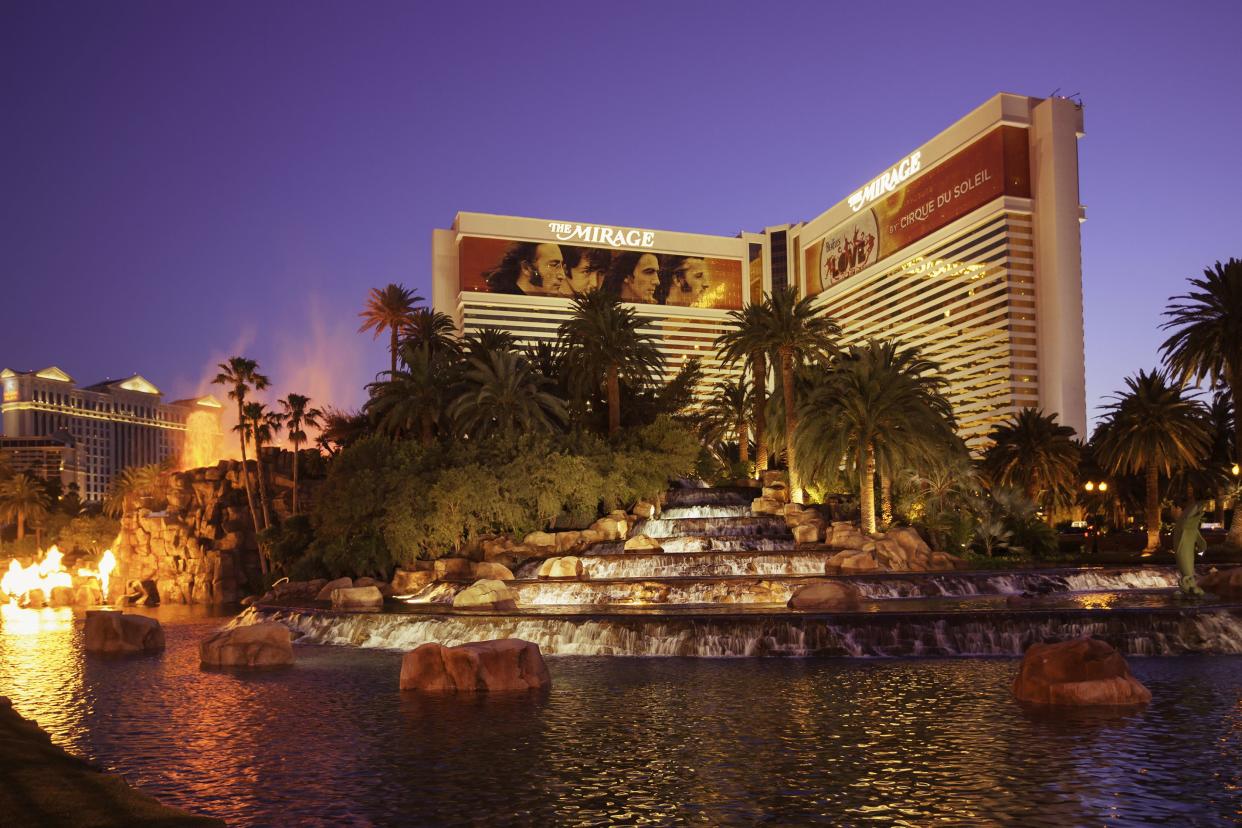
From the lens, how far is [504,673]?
18.0 m

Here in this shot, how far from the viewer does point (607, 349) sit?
61.2 meters

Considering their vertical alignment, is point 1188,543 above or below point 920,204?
below

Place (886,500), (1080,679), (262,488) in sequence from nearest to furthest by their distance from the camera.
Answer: (1080,679) → (886,500) → (262,488)

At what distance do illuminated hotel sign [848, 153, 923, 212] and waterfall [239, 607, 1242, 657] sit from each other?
13139cm

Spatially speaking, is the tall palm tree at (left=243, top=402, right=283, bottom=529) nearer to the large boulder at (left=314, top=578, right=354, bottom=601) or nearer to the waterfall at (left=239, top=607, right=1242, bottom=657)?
the large boulder at (left=314, top=578, right=354, bottom=601)

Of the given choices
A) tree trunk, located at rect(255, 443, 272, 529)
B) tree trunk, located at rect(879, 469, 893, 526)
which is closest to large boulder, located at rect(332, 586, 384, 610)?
tree trunk, located at rect(879, 469, 893, 526)

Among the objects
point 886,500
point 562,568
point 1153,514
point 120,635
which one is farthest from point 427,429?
point 1153,514

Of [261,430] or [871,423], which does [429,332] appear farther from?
[871,423]

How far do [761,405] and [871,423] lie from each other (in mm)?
17887

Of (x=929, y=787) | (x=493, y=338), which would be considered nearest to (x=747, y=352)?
(x=493, y=338)

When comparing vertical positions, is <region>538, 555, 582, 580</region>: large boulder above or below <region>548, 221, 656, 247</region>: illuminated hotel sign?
below

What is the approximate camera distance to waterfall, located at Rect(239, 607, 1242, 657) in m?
20.9

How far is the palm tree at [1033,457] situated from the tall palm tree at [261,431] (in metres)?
45.8

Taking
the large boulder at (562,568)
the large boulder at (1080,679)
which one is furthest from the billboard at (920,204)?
the large boulder at (1080,679)
